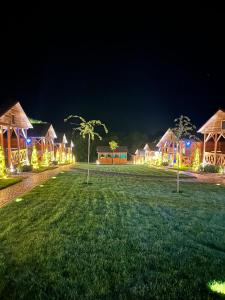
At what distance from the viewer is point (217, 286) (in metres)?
4.07

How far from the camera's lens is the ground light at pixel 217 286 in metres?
3.93

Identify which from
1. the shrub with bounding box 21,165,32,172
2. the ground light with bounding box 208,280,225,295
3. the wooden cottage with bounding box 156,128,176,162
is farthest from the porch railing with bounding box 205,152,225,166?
the ground light with bounding box 208,280,225,295

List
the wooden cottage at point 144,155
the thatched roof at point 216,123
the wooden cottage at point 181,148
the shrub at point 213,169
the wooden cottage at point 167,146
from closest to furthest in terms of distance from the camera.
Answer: the shrub at point 213,169 < the thatched roof at point 216,123 < the wooden cottage at point 181,148 < the wooden cottage at point 167,146 < the wooden cottage at point 144,155

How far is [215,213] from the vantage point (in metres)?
8.73

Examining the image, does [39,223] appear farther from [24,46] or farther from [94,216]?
[24,46]

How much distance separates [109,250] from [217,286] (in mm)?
2221

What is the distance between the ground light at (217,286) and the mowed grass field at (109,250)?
99 millimetres

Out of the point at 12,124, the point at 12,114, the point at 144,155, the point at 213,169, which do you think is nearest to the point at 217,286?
the point at 213,169

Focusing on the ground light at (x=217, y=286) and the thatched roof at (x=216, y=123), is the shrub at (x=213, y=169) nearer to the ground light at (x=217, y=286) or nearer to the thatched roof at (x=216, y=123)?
the thatched roof at (x=216, y=123)

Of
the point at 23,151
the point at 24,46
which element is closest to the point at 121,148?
the point at 24,46

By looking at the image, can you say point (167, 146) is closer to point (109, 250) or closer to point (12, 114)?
point (12, 114)

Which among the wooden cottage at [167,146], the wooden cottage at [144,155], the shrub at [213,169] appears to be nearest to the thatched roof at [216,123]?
the shrub at [213,169]

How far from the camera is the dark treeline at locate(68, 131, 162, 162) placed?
235 ft

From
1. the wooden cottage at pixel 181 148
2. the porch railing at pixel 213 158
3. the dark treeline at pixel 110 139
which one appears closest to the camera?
the porch railing at pixel 213 158
